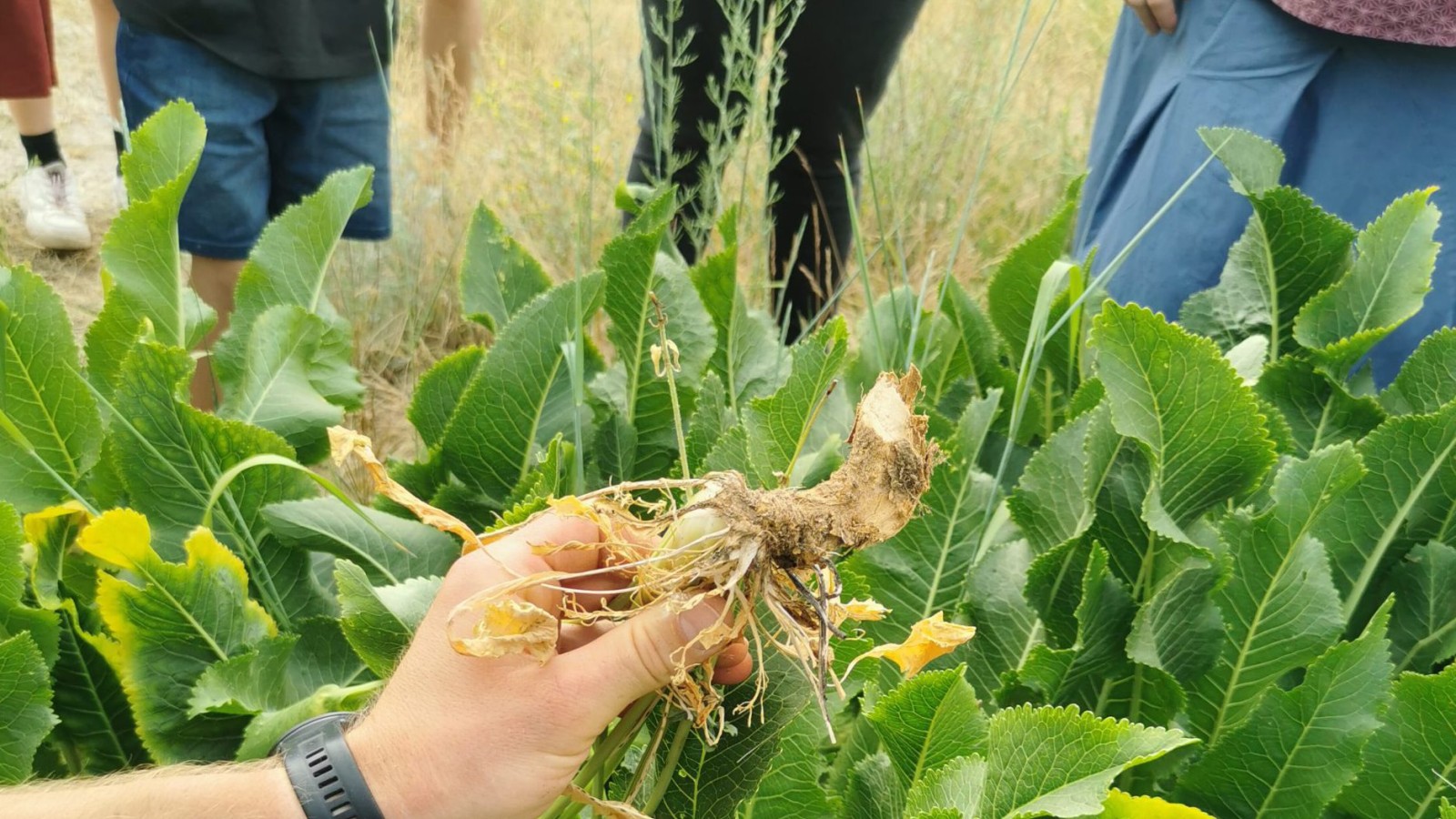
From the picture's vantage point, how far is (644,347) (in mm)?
1204

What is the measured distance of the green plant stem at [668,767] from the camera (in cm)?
83

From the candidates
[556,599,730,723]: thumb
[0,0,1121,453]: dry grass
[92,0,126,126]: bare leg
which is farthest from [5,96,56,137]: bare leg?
[556,599,730,723]: thumb

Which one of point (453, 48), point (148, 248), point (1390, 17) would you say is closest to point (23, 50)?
point (453, 48)

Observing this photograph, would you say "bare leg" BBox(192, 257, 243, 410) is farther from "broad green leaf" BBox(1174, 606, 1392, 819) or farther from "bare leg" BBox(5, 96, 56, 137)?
"broad green leaf" BBox(1174, 606, 1392, 819)

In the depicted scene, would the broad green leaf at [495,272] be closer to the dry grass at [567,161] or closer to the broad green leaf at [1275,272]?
the broad green leaf at [1275,272]

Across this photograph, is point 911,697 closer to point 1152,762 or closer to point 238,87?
point 1152,762

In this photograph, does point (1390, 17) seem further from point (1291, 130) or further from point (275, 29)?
point (275, 29)

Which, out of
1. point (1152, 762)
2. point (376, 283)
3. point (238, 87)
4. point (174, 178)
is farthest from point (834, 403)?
point (376, 283)

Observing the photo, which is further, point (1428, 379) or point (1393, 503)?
point (1428, 379)

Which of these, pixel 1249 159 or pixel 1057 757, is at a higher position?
pixel 1249 159

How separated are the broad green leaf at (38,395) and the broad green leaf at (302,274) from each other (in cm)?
16

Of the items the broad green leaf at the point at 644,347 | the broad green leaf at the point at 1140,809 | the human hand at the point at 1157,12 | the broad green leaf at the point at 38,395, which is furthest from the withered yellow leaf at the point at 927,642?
the human hand at the point at 1157,12

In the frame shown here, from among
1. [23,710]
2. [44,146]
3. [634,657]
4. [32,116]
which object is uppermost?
[634,657]

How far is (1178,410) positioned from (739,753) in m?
0.38
